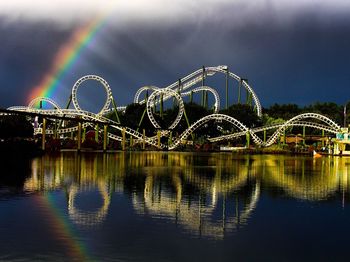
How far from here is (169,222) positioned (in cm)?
1479

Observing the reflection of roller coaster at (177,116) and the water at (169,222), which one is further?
the reflection of roller coaster at (177,116)

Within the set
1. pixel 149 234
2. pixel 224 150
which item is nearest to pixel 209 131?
pixel 224 150

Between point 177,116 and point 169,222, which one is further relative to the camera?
point 177,116

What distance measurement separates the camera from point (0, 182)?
951 inches

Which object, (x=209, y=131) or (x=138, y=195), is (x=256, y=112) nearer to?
(x=209, y=131)

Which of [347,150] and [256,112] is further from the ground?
[256,112]

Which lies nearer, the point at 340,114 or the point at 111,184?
the point at 111,184

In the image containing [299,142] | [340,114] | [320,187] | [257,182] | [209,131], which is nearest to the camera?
[320,187]

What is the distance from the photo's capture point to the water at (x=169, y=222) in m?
11.3

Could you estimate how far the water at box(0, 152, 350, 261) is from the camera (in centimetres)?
1130

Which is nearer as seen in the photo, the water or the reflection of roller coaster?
the water

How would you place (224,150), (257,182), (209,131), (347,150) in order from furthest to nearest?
(209,131)
(224,150)
(347,150)
(257,182)

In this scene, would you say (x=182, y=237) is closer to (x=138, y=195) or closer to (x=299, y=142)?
(x=138, y=195)

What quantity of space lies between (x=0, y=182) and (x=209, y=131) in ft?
284
